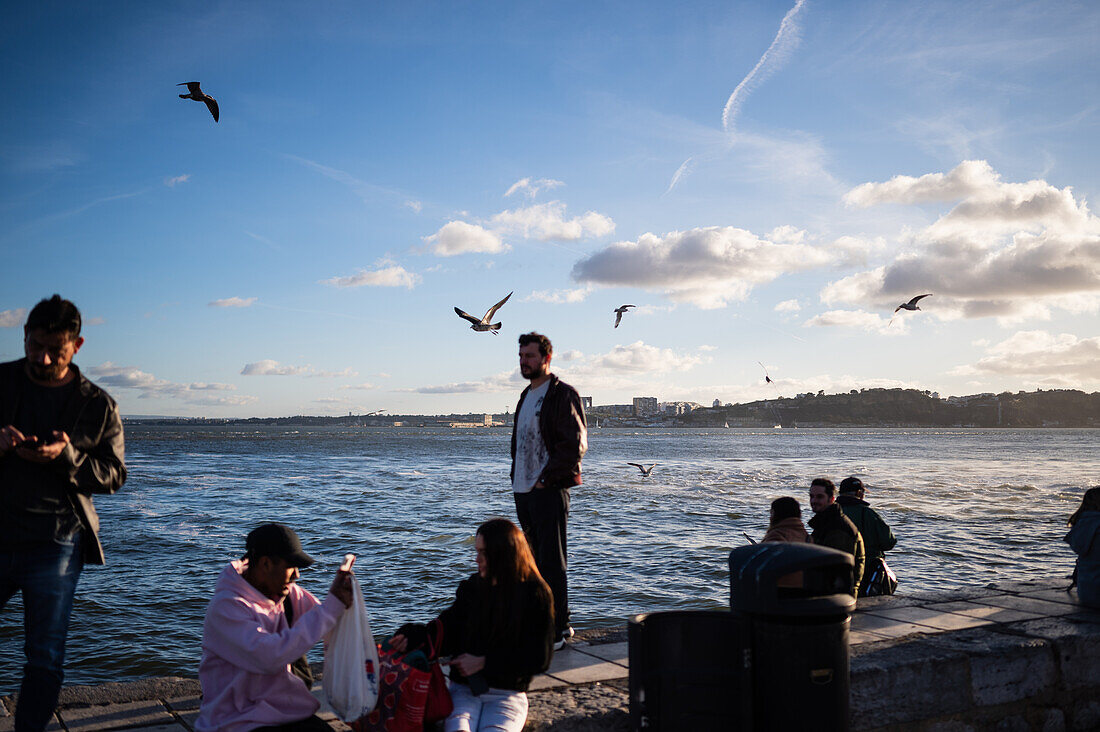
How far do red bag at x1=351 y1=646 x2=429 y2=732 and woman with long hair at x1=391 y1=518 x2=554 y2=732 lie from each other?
20cm

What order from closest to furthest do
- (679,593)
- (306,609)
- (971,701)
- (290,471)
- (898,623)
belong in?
(306,609)
(971,701)
(898,623)
(679,593)
(290,471)

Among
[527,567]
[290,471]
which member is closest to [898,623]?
[527,567]

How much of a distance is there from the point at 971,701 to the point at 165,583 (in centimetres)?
1157

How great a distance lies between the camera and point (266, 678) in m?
3.19

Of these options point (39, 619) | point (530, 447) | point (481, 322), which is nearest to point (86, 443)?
point (39, 619)

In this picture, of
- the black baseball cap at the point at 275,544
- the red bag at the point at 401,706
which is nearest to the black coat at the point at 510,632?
the red bag at the point at 401,706

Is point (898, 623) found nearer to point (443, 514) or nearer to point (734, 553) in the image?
point (734, 553)

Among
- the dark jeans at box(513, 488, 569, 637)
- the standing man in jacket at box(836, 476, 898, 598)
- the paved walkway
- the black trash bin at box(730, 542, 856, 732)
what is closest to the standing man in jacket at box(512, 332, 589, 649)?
the dark jeans at box(513, 488, 569, 637)

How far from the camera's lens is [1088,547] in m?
6.05

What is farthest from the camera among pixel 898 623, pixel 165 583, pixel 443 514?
pixel 443 514

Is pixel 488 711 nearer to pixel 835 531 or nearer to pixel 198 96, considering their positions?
pixel 835 531

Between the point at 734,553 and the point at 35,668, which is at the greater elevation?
the point at 734,553

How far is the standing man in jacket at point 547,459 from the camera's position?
201 inches

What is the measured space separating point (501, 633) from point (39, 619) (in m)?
1.86
